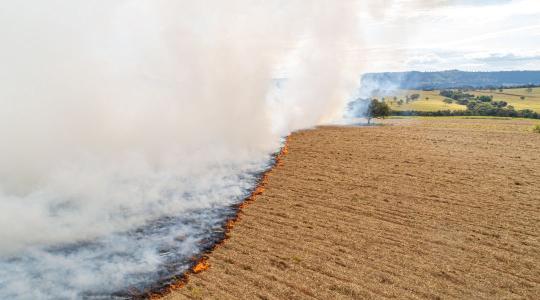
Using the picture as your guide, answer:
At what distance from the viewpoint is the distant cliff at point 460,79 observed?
92.2 m

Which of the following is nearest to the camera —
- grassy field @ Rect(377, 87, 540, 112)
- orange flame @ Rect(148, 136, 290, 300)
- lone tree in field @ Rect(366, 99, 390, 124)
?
orange flame @ Rect(148, 136, 290, 300)

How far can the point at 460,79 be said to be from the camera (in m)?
139

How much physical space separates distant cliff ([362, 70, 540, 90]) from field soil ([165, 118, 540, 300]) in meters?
53.8

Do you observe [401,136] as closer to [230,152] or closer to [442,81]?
[230,152]

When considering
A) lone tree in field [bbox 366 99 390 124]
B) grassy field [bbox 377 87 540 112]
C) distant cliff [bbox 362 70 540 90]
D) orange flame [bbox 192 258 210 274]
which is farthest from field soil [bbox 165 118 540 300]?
distant cliff [bbox 362 70 540 90]

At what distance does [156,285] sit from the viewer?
8.84 m

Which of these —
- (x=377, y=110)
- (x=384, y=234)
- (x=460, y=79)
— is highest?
(x=460, y=79)

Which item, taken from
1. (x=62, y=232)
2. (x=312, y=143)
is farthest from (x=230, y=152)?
(x=62, y=232)

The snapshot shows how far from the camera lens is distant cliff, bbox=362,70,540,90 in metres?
92.2

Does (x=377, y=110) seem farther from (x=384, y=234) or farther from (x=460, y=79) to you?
(x=460, y=79)

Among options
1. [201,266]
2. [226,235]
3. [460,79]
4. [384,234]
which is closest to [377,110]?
[384,234]

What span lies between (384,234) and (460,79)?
5730 inches

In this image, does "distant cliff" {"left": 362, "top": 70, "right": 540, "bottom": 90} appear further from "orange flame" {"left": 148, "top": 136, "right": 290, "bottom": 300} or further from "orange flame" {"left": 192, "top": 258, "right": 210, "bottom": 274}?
"orange flame" {"left": 192, "top": 258, "right": 210, "bottom": 274}

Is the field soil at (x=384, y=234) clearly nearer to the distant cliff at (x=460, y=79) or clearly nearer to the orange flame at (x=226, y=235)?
the orange flame at (x=226, y=235)
